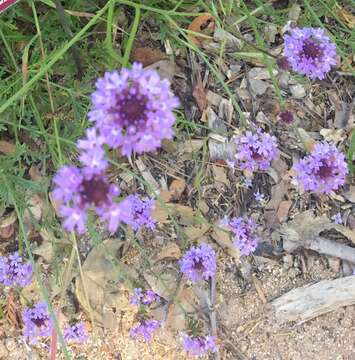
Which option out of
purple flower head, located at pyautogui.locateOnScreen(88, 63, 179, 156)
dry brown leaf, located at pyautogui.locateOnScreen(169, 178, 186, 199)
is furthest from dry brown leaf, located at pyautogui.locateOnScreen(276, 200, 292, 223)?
purple flower head, located at pyautogui.locateOnScreen(88, 63, 179, 156)

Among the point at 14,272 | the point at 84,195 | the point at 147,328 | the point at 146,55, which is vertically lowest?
the point at 147,328

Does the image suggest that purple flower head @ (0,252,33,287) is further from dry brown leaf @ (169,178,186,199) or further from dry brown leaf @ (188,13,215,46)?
dry brown leaf @ (188,13,215,46)

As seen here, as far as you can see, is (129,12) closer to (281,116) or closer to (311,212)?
(281,116)

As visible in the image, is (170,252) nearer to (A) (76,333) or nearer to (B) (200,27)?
(A) (76,333)

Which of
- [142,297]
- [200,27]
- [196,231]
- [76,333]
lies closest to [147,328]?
[142,297]

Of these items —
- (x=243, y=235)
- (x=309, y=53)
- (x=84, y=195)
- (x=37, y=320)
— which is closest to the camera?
(x=84, y=195)

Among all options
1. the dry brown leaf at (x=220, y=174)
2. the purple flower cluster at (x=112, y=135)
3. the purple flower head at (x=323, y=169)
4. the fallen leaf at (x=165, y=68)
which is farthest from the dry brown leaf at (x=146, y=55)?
the purple flower cluster at (x=112, y=135)
